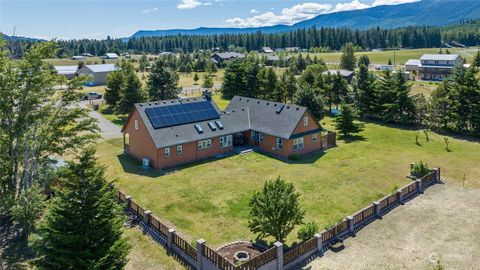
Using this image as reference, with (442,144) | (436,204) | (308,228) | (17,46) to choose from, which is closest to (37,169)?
(17,46)

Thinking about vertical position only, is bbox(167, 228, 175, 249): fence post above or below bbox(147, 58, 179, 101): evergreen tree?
below

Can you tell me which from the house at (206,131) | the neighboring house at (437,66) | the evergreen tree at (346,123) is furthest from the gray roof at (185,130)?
the neighboring house at (437,66)

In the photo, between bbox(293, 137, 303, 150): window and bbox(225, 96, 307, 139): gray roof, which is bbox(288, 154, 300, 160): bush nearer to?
bbox(293, 137, 303, 150): window

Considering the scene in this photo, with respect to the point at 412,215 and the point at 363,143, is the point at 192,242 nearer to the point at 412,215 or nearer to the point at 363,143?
the point at 412,215

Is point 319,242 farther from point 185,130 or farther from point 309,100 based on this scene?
point 309,100

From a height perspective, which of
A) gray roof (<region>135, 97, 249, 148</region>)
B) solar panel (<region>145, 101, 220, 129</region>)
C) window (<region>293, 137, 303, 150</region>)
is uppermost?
solar panel (<region>145, 101, 220, 129</region>)

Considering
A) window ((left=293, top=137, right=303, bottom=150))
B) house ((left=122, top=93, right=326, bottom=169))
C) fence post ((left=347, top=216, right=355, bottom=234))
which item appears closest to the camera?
fence post ((left=347, top=216, right=355, bottom=234))

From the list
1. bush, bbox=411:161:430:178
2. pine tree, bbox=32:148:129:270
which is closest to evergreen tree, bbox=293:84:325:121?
bush, bbox=411:161:430:178

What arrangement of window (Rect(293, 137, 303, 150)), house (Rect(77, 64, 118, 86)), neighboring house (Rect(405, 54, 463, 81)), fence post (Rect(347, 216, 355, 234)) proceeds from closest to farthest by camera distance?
fence post (Rect(347, 216, 355, 234)), window (Rect(293, 137, 303, 150)), house (Rect(77, 64, 118, 86)), neighboring house (Rect(405, 54, 463, 81))

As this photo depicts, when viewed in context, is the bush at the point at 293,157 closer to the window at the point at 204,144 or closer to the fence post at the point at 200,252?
the window at the point at 204,144
